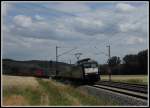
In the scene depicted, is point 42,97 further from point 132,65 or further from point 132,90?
point 132,65

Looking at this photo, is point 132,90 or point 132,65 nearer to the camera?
point 132,90

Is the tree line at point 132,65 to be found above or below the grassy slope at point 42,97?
above

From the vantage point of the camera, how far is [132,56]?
127m

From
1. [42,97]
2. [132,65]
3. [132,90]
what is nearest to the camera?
[42,97]

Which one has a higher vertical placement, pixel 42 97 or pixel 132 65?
pixel 132 65

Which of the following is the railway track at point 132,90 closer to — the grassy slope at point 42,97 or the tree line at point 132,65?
the grassy slope at point 42,97

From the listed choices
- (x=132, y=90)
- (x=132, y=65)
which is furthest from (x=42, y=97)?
(x=132, y=65)

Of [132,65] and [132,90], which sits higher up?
[132,65]

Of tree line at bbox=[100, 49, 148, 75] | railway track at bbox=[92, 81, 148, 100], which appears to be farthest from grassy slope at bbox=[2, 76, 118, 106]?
tree line at bbox=[100, 49, 148, 75]

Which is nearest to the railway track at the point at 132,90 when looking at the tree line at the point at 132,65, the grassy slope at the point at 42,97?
the grassy slope at the point at 42,97

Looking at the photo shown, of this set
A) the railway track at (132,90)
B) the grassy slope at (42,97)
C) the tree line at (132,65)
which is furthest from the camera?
the tree line at (132,65)

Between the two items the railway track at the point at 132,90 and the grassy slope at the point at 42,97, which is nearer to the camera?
the grassy slope at the point at 42,97

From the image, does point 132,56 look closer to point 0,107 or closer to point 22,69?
point 22,69

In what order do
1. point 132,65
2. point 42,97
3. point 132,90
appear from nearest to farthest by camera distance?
point 42,97 → point 132,90 → point 132,65
